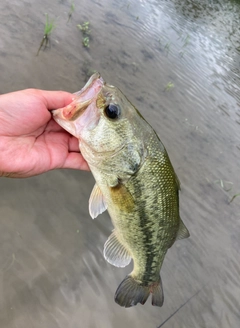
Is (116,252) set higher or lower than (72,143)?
Result: lower

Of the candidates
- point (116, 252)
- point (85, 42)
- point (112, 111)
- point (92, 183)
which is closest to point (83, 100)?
point (112, 111)

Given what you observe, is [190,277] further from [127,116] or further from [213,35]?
[213,35]

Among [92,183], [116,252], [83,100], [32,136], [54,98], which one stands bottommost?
[92,183]

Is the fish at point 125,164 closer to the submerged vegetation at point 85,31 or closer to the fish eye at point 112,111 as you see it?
the fish eye at point 112,111

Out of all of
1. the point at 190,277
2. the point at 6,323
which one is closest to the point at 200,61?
the point at 190,277

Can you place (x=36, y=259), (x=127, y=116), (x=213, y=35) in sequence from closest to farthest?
(x=127, y=116), (x=36, y=259), (x=213, y=35)

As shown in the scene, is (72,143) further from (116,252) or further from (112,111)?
(116,252)

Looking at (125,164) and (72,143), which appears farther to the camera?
(72,143)
